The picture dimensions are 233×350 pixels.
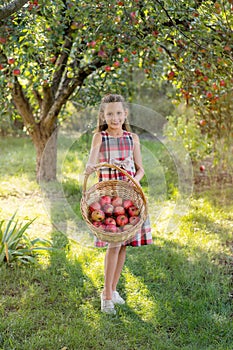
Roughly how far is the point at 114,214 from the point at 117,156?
36cm

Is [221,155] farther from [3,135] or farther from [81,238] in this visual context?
[3,135]

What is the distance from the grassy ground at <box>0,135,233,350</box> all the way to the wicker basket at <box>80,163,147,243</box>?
1.79ft

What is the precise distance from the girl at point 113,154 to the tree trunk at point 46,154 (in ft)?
9.23

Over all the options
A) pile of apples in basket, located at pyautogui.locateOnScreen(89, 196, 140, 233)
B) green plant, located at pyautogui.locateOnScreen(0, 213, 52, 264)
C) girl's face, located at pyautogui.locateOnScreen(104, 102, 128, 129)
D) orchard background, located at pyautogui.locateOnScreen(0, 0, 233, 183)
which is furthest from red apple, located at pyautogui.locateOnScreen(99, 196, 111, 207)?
orchard background, located at pyautogui.locateOnScreen(0, 0, 233, 183)

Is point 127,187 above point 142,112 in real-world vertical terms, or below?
below

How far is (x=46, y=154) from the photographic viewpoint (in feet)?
18.8

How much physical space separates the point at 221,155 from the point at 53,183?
204 centimetres

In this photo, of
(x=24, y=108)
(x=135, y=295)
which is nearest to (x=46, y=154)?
(x=24, y=108)

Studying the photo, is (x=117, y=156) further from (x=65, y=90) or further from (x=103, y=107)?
(x=65, y=90)

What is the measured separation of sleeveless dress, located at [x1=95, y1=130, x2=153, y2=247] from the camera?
2.71 metres

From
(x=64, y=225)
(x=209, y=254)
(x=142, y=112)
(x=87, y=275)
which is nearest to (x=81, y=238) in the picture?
(x=64, y=225)

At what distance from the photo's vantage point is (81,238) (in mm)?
4070

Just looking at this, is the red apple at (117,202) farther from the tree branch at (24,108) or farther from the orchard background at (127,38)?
the tree branch at (24,108)

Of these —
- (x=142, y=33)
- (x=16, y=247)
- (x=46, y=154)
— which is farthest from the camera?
(x=46, y=154)
